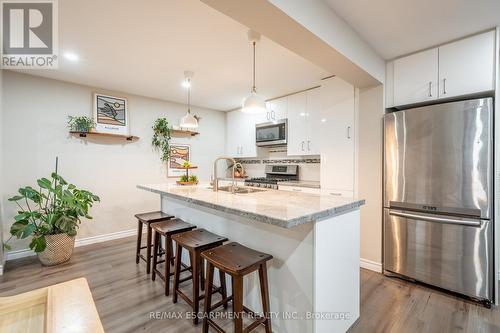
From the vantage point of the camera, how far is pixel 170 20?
6.39 ft

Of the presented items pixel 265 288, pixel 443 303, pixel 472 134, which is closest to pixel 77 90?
pixel 265 288

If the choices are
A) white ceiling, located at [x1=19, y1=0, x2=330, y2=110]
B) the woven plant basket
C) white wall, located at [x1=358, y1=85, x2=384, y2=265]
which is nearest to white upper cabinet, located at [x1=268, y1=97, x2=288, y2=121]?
white ceiling, located at [x1=19, y1=0, x2=330, y2=110]

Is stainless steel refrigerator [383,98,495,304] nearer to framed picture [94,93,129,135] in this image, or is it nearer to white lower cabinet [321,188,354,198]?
white lower cabinet [321,188,354,198]

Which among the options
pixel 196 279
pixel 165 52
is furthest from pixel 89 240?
pixel 165 52

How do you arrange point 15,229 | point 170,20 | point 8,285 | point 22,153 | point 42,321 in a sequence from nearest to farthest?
point 42,321
point 170,20
point 8,285
point 15,229
point 22,153

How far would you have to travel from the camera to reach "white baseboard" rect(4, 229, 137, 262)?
3.06 meters

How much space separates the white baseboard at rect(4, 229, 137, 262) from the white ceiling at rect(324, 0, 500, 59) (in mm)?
4178

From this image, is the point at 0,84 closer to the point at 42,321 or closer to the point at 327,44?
the point at 42,321

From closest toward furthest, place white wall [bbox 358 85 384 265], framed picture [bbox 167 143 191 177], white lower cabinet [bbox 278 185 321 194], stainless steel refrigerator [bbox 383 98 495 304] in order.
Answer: stainless steel refrigerator [bbox 383 98 495 304] → white wall [bbox 358 85 384 265] → white lower cabinet [bbox 278 185 321 194] → framed picture [bbox 167 143 191 177]

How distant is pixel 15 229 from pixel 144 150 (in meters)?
1.96

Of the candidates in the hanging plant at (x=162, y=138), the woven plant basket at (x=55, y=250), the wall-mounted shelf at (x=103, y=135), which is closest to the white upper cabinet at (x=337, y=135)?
the hanging plant at (x=162, y=138)

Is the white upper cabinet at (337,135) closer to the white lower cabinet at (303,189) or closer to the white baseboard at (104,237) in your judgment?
the white lower cabinet at (303,189)

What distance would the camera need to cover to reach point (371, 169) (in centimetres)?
278

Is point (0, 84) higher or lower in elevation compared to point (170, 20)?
lower
